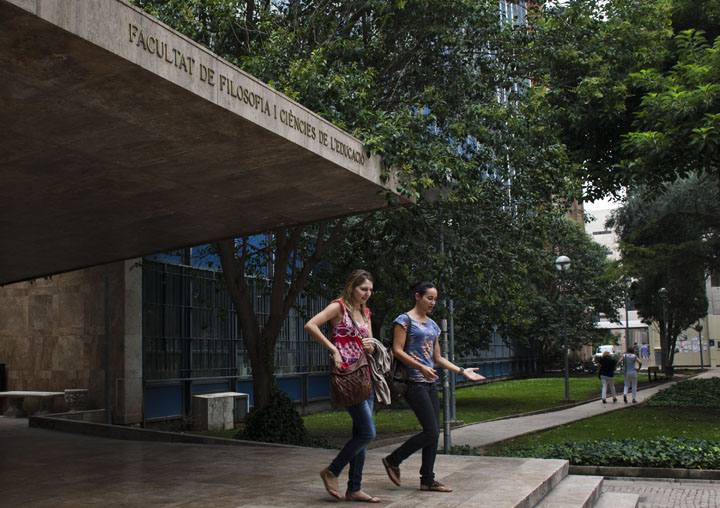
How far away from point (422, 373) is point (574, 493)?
263 cm

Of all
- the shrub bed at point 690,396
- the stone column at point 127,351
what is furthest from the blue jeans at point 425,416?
the shrub bed at point 690,396

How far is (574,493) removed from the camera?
300 inches

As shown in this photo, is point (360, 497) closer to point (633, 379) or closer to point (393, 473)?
point (393, 473)

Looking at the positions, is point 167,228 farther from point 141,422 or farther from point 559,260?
point 559,260

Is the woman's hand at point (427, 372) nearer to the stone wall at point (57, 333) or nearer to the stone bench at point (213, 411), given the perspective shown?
the stone bench at point (213, 411)

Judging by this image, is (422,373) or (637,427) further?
(637,427)

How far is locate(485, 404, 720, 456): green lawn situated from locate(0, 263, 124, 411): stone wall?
364 inches

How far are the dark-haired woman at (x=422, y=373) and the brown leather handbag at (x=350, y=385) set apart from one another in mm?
589

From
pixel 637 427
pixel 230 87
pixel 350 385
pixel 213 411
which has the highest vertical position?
pixel 230 87

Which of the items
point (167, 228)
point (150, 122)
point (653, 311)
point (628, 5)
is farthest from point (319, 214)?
point (653, 311)

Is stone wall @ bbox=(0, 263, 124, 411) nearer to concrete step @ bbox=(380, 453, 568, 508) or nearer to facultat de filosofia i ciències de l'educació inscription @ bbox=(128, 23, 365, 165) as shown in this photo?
concrete step @ bbox=(380, 453, 568, 508)

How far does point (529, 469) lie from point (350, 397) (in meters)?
3.21

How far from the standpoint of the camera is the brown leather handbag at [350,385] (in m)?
5.65

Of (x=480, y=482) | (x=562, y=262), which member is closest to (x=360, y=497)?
(x=480, y=482)
